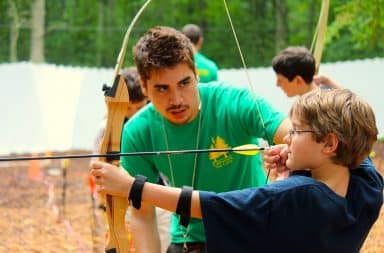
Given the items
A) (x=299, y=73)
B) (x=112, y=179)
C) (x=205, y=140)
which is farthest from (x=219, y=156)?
(x=299, y=73)

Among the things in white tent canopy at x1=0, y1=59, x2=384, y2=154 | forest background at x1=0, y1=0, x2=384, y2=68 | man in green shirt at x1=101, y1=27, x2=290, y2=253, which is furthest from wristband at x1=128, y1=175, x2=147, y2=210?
forest background at x1=0, y1=0, x2=384, y2=68

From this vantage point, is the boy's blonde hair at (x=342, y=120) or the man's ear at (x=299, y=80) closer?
the boy's blonde hair at (x=342, y=120)

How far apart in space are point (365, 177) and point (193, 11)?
1726 cm

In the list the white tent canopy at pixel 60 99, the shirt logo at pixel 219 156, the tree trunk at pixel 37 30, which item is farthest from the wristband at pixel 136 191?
the tree trunk at pixel 37 30

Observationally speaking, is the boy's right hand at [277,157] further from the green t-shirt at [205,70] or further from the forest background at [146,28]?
the forest background at [146,28]

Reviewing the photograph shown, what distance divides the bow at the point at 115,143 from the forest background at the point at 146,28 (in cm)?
826

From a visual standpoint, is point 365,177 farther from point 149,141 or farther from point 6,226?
point 6,226

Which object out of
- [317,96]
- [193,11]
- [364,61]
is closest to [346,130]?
[317,96]

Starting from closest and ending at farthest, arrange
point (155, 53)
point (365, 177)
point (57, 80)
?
point (365, 177) < point (155, 53) < point (57, 80)

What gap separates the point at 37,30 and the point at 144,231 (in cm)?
1245

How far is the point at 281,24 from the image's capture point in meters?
17.6

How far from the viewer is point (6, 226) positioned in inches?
287

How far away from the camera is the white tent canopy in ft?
29.9

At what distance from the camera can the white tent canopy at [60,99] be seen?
910 cm
